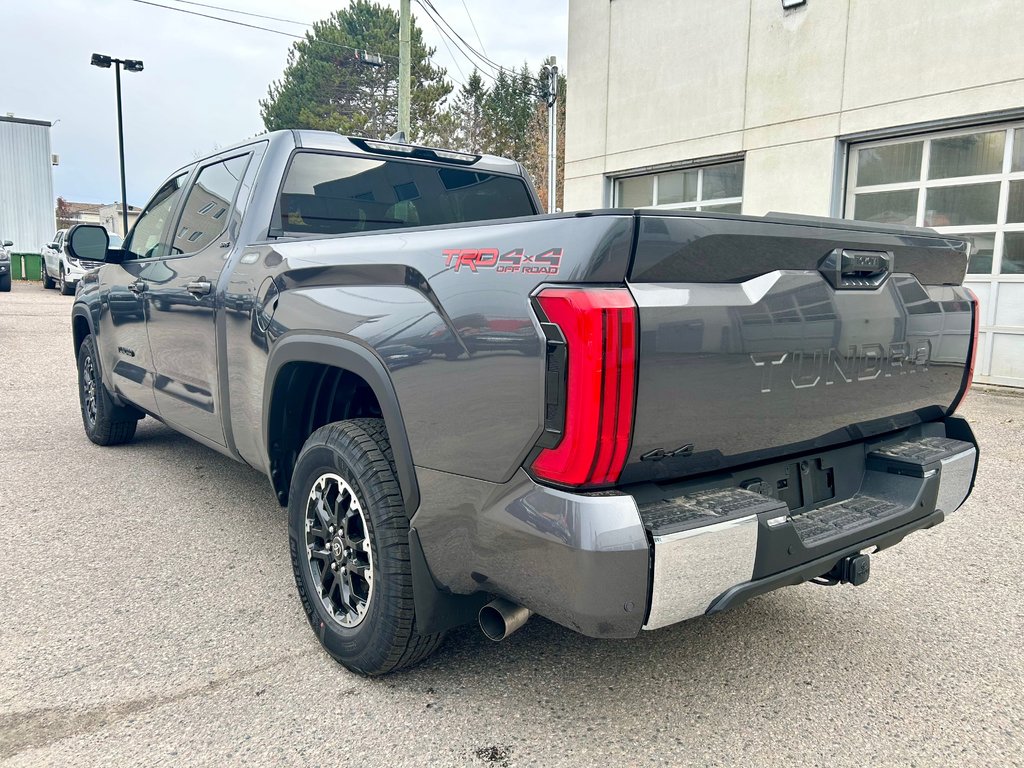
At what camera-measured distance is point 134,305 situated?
4559mm

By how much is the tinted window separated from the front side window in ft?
0.75

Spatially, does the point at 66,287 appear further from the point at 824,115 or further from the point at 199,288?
the point at 199,288

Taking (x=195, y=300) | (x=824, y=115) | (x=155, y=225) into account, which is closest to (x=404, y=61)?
(x=824, y=115)

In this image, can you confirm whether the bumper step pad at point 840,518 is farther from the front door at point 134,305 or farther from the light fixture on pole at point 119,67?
the light fixture on pole at point 119,67

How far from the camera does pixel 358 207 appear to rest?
3752 mm

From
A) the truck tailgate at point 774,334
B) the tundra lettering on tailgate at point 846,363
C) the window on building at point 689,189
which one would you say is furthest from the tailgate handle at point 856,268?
the window on building at point 689,189

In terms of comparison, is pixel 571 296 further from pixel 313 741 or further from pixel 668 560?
pixel 313 741

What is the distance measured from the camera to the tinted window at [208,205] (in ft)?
12.3

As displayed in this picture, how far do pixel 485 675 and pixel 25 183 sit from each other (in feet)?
131

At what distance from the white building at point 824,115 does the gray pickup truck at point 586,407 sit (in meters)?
7.01

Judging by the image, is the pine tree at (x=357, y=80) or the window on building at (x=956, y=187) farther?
the pine tree at (x=357, y=80)

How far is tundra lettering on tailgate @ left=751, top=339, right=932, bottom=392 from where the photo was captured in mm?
2131

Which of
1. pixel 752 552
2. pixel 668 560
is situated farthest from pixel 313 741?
pixel 752 552

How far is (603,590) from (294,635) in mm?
1569
